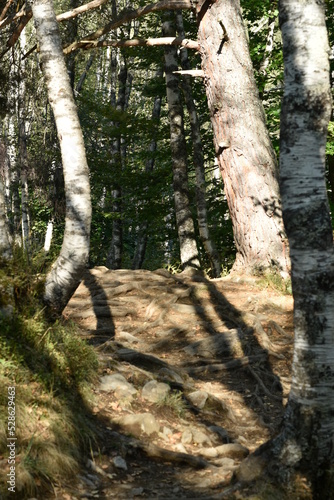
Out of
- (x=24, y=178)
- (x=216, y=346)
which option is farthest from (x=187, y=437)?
(x=24, y=178)

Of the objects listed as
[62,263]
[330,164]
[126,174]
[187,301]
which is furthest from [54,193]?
[62,263]

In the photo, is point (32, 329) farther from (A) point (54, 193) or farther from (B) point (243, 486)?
(A) point (54, 193)

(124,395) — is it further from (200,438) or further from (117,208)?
(117,208)

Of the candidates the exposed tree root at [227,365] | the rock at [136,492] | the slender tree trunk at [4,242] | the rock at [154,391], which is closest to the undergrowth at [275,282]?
the exposed tree root at [227,365]

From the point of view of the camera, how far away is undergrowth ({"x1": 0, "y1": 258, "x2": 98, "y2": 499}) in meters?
4.06

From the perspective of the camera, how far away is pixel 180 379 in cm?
652

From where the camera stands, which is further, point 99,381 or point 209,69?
point 209,69

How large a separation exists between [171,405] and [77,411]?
1197 mm

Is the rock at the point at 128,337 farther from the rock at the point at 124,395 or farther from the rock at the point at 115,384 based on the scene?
the rock at the point at 124,395

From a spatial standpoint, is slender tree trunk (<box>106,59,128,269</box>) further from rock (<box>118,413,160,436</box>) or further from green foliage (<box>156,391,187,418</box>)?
rock (<box>118,413,160,436</box>)

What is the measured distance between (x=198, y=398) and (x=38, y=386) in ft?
6.69

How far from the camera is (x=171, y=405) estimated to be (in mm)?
5793

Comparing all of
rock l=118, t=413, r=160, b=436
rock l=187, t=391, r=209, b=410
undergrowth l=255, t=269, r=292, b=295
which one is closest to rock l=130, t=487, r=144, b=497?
rock l=118, t=413, r=160, b=436

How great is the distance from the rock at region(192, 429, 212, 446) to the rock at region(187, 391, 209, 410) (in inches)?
25.0
